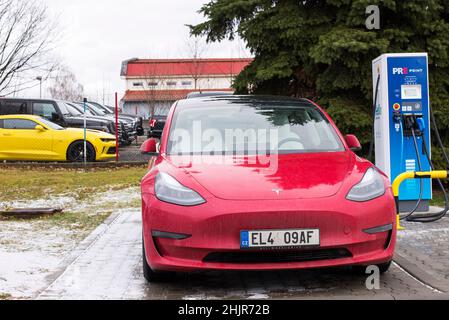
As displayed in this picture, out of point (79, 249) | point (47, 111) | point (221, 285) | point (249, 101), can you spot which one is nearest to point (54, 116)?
point (47, 111)

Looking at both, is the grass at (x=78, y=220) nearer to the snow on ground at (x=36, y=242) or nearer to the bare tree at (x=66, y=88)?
the snow on ground at (x=36, y=242)

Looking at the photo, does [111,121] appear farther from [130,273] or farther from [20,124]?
[130,273]

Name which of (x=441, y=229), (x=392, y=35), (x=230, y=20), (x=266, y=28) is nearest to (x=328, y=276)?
(x=441, y=229)

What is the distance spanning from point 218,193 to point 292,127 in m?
1.54

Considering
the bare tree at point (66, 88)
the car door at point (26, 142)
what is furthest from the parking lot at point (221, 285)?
the bare tree at point (66, 88)

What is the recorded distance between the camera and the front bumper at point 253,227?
13.7 ft

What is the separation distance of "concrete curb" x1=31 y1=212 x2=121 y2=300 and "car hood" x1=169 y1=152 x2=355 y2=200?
1.32 meters

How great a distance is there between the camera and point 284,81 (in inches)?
435

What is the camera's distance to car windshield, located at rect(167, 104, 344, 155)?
5.30 meters

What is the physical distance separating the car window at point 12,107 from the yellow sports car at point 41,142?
2.48 meters

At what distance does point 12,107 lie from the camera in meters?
18.0

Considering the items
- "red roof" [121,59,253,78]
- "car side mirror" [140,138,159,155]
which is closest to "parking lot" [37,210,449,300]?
"car side mirror" [140,138,159,155]

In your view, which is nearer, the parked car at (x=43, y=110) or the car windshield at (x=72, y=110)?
the parked car at (x=43, y=110)

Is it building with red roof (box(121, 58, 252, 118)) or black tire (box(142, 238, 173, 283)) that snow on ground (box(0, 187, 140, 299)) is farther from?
building with red roof (box(121, 58, 252, 118))
